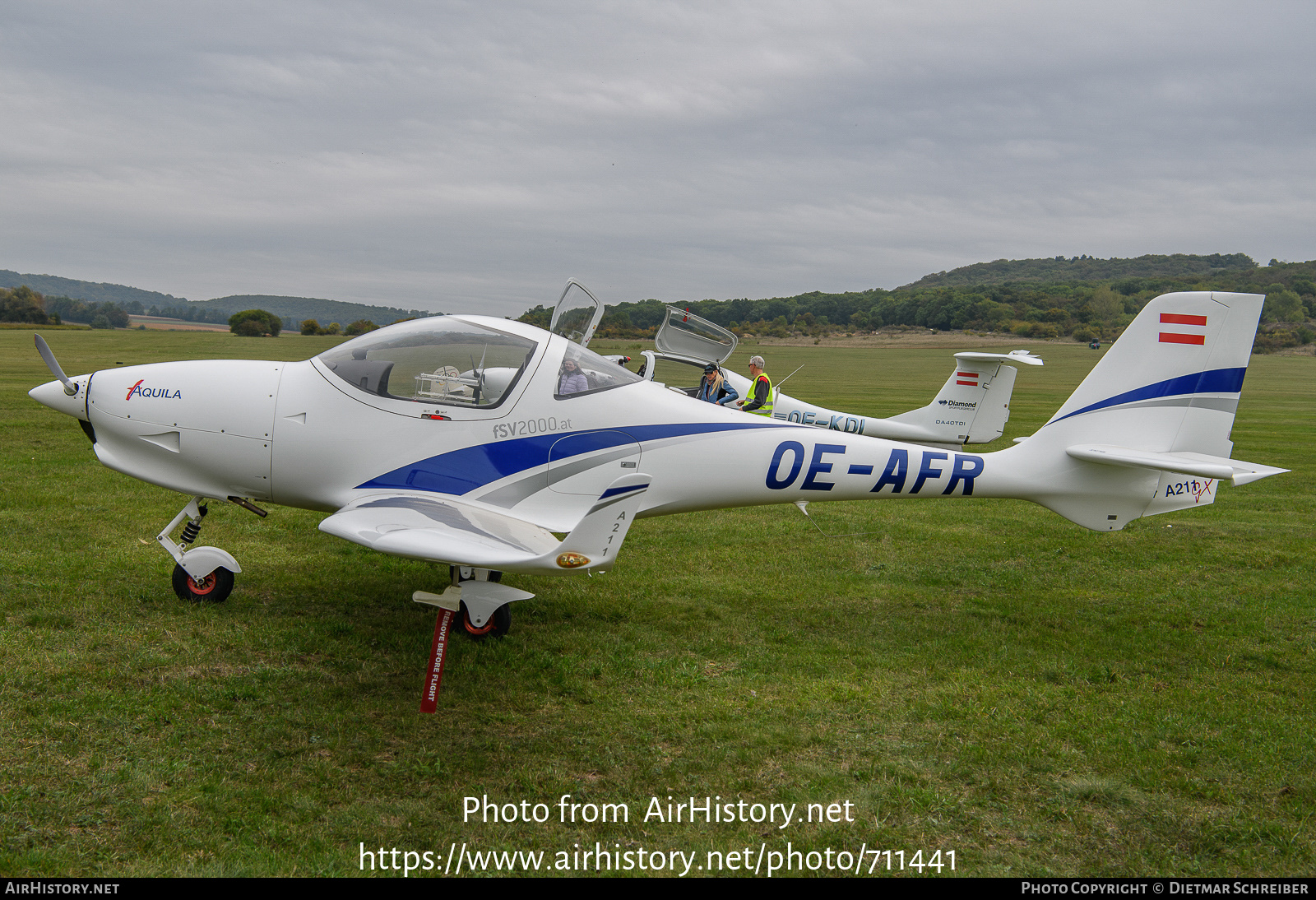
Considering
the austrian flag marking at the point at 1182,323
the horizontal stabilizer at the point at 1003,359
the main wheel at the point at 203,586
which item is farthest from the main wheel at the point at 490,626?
the horizontal stabilizer at the point at 1003,359

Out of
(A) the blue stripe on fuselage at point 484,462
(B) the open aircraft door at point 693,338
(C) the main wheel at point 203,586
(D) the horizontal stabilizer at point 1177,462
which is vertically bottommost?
(C) the main wheel at point 203,586

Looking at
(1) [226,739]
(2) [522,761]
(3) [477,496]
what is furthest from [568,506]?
(1) [226,739]

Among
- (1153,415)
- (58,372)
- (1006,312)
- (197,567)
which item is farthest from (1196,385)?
(1006,312)

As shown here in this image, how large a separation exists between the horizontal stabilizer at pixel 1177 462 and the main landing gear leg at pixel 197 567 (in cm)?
692

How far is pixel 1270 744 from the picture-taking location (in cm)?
466

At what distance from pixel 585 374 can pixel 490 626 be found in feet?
6.78

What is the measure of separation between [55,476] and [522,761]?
31.3 ft

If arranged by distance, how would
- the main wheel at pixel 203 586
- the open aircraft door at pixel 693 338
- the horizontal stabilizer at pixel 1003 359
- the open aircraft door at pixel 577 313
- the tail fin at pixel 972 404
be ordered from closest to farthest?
1. the main wheel at pixel 203 586
2. the open aircraft door at pixel 577 313
3. the open aircraft door at pixel 693 338
4. the horizontal stabilizer at pixel 1003 359
5. the tail fin at pixel 972 404

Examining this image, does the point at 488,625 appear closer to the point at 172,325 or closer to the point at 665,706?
the point at 665,706

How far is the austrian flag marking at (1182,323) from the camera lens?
21.6 feet

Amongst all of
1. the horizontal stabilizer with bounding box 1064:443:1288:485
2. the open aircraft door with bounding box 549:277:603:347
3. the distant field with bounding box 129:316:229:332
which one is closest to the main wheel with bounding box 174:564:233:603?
the open aircraft door with bounding box 549:277:603:347

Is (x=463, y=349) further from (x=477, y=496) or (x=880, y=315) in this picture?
(x=880, y=315)

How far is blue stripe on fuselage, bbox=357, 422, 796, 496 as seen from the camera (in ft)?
18.8

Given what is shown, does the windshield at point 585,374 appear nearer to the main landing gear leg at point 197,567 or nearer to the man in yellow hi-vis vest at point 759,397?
the main landing gear leg at point 197,567
